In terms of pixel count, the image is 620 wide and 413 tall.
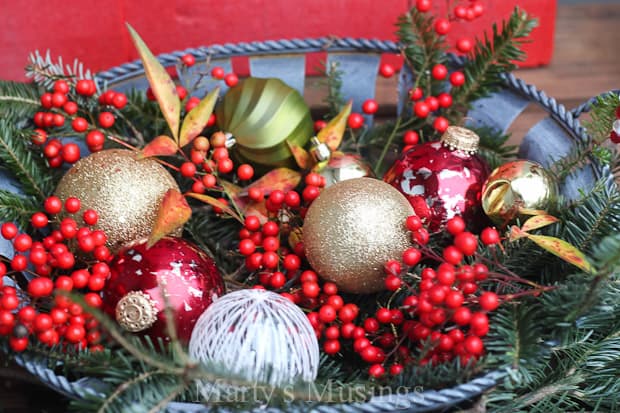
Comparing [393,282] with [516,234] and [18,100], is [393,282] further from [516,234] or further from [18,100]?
[18,100]

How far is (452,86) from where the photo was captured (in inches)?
37.3

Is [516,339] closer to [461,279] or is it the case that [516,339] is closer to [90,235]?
[461,279]

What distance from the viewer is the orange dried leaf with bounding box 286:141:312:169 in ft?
2.81

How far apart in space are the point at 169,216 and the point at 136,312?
106mm

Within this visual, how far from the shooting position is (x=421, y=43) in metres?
0.93

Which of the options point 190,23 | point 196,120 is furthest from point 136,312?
point 190,23

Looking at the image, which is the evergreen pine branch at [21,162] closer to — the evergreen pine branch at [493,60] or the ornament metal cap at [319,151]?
the ornament metal cap at [319,151]

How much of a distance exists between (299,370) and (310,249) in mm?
143

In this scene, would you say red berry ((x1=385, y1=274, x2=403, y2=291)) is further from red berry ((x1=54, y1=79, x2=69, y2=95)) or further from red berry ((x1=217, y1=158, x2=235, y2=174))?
red berry ((x1=54, y1=79, x2=69, y2=95))

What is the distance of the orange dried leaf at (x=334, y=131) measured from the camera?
879mm

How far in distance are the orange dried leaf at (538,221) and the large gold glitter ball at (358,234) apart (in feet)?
0.40

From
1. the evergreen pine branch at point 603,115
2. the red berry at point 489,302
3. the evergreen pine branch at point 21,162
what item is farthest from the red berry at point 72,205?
the evergreen pine branch at point 603,115

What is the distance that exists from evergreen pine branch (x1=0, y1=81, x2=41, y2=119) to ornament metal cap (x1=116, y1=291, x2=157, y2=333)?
0.33 meters

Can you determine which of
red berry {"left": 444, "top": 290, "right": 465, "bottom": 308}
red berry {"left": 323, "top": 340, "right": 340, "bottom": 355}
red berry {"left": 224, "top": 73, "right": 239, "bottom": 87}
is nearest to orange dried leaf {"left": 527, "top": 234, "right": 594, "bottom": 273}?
red berry {"left": 444, "top": 290, "right": 465, "bottom": 308}
